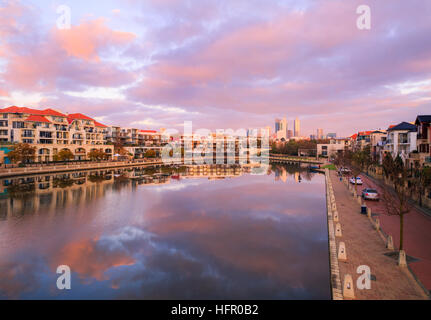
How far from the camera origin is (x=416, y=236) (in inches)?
555

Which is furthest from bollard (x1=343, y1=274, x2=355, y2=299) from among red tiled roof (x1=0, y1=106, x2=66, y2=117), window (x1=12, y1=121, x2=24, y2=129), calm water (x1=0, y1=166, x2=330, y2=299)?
red tiled roof (x1=0, y1=106, x2=66, y2=117)

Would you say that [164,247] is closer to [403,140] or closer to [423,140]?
[423,140]

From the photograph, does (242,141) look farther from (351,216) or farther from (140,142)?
(351,216)

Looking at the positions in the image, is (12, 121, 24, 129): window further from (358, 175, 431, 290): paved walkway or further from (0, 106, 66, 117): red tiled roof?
(358, 175, 431, 290): paved walkway

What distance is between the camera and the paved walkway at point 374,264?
8.56 m

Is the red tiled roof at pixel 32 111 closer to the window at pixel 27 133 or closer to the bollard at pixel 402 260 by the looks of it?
the window at pixel 27 133

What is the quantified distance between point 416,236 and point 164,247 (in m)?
15.3

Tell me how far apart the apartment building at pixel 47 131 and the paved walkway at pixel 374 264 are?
65649 millimetres

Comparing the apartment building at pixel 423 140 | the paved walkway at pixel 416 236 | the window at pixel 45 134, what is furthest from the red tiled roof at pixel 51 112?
the apartment building at pixel 423 140

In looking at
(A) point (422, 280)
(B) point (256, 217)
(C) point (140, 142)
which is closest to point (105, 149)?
(C) point (140, 142)

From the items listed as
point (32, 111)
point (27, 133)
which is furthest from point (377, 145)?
point (32, 111)

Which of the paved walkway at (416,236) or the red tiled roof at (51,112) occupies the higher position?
the red tiled roof at (51,112)

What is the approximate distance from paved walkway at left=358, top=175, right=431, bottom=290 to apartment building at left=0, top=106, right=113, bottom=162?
→ 220ft
